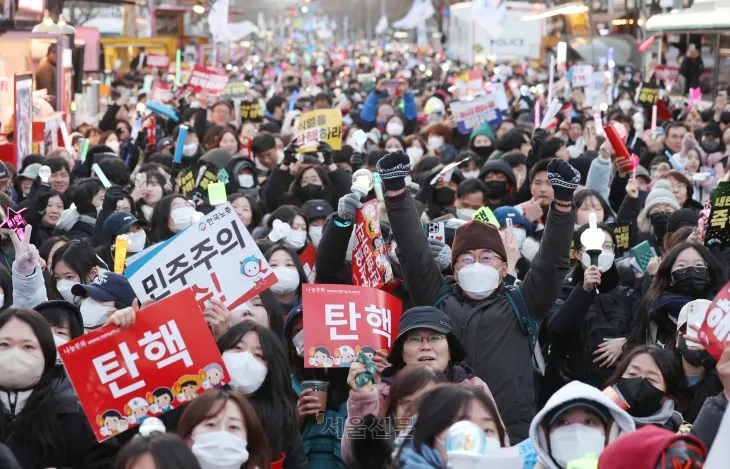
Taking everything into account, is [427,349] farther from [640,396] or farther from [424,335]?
[640,396]

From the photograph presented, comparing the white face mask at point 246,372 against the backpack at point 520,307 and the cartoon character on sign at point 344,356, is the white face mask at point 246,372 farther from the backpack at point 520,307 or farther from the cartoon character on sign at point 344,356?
the backpack at point 520,307

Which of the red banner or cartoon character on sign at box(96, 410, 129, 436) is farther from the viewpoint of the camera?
cartoon character on sign at box(96, 410, 129, 436)

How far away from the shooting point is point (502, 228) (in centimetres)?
783

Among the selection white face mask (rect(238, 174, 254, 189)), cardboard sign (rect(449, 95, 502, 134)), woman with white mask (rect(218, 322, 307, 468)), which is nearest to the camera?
woman with white mask (rect(218, 322, 307, 468))

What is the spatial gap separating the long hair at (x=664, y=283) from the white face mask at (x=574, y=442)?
2289 mm

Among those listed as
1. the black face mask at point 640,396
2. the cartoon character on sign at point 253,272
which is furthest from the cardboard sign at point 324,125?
the black face mask at point 640,396

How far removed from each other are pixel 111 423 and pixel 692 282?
121 inches

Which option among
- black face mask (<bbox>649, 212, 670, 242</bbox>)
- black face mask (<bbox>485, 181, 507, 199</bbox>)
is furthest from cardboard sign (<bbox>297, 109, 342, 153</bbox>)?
black face mask (<bbox>649, 212, 670, 242</bbox>)

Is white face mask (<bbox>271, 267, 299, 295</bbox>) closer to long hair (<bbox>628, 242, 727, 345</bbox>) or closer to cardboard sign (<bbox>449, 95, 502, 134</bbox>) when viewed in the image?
long hair (<bbox>628, 242, 727, 345</bbox>)

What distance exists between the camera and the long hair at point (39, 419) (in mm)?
4832

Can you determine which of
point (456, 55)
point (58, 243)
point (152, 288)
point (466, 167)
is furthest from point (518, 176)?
point (456, 55)

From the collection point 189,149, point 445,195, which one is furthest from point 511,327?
point 189,149

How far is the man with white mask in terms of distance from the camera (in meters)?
5.72

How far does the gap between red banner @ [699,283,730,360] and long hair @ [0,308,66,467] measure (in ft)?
7.82
